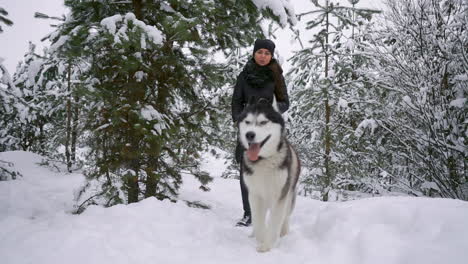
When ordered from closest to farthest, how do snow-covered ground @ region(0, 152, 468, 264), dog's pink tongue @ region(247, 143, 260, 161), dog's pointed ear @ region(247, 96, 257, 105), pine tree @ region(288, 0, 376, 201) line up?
snow-covered ground @ region(0, 152, 468, 264) → dog's pink tongue @ region(247, 143, 260, 161) → dog's pointed ear @ region(247, 96, 257, 105) → pine tree @ region(288, 0, 376, 201)

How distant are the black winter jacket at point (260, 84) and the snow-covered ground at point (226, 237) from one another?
161 centimetres

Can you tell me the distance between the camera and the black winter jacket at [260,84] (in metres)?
3.96

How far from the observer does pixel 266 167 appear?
329 centimetres

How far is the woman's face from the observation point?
392cm

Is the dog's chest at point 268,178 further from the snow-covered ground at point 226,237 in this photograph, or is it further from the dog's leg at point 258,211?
the snow-covered ground at point 226,237

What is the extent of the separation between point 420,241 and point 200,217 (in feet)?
8.78

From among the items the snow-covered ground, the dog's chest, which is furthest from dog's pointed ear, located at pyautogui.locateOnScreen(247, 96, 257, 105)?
the snow-covered ground

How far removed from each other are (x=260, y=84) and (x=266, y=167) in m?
1.28

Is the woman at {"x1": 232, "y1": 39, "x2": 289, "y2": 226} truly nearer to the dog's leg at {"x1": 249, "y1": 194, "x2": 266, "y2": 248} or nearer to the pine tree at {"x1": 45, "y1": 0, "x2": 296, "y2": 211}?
the dog's leg at {"x1": 249, "y1": 194, "x2": 266, "y2": 248}

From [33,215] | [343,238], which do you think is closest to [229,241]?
[343,238]

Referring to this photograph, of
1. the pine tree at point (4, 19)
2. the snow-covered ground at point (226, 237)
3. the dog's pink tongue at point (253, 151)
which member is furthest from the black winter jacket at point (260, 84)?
the pine tree at point (4, 19)

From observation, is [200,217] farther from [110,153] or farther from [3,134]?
[3,134]

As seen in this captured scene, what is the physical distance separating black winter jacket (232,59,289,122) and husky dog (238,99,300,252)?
0.54 m

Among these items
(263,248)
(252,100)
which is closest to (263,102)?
(252,100)
